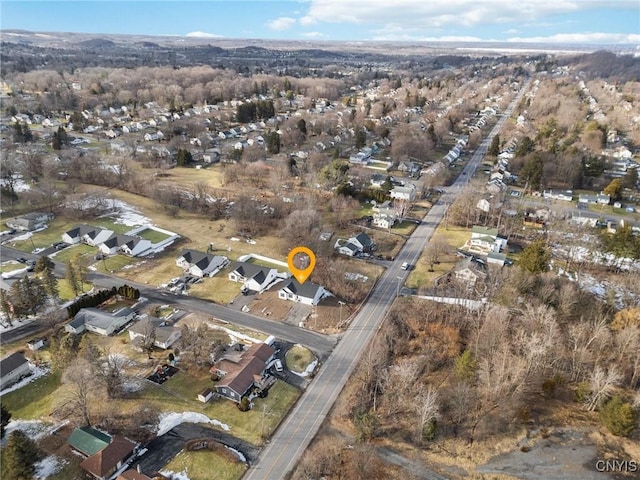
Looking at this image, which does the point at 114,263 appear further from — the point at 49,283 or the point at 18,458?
the point at 18,458

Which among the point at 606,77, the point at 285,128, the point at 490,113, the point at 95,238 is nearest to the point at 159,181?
the point at 95,238

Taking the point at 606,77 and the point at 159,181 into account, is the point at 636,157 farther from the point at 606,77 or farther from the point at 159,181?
the point at 606,77

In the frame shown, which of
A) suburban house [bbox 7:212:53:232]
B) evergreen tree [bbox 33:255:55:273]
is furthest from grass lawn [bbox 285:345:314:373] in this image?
suburban house [bbox 7:212:53:232]

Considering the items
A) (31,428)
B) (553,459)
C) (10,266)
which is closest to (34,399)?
(31,428)

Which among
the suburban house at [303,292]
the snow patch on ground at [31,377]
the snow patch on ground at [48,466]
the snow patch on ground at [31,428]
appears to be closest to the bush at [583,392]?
the suburban house at [303,292]

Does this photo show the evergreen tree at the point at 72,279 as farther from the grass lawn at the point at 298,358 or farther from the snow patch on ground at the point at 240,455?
the snow patch on ground at the point at 240,455

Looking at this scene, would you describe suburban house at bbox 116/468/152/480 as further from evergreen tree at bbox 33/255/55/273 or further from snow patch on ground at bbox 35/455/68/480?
evergreen tree at bbox 33/255/55/273

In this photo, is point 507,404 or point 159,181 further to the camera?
point 159,181
